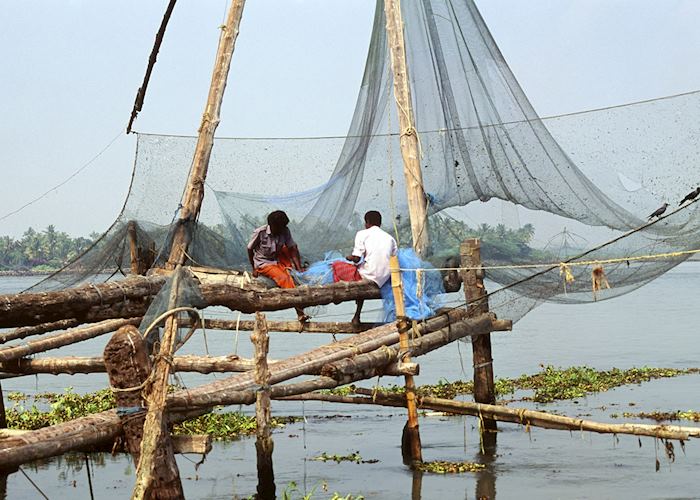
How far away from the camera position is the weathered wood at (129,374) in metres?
5.09

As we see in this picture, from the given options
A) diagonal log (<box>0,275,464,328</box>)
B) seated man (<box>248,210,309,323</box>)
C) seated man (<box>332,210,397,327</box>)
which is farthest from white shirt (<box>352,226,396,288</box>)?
diagonal log (<box>0,275,464,328</box>)

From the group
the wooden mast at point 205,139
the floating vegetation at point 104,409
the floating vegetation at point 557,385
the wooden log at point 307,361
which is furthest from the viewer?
the floating vegetation at point 557,385

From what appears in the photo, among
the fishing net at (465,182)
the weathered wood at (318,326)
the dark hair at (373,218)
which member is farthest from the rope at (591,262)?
the weathered wood at (318,326)

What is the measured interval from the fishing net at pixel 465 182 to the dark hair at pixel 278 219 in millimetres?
227

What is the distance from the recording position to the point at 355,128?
977 cm

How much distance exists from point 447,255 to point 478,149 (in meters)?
1.02

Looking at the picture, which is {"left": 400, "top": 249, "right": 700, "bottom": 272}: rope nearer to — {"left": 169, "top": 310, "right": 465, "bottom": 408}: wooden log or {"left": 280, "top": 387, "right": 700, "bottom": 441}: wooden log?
{"left": 169, "top": 310, "right": 465, "bottom": 408}: wooden log

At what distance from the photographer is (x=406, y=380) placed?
320 inches

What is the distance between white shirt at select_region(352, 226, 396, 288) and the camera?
8711 mm

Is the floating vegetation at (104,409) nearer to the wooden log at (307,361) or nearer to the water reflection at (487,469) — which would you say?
the water reflection at (487,469)

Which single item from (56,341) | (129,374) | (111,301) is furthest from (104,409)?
(129,374)

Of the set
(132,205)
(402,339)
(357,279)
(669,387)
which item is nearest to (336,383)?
(402,339)

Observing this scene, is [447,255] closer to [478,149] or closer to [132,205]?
[478,149]

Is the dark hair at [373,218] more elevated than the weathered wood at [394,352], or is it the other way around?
the dark hair at [373,218]
